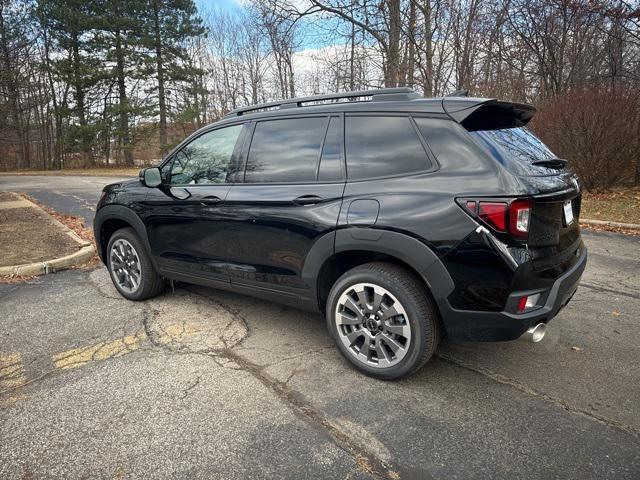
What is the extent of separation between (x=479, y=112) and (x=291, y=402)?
2.10 m

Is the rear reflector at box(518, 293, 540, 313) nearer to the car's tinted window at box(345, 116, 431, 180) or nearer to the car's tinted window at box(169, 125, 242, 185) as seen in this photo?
the car's tinted window at box(345, 116, 431, 180)

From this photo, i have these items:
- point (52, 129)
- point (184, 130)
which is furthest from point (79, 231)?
point (52, 129)

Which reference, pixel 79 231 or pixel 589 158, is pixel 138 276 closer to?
pixel 79 231

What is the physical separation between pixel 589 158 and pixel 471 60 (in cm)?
808

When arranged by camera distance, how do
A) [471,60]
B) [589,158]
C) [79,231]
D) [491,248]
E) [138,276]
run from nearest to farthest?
[491,248]
[138,276]
[79,231]
[589,158]
[471,60]

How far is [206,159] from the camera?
3732mm

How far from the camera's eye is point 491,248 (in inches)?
90.1

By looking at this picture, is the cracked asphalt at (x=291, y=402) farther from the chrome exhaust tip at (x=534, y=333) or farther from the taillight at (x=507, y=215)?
the taillight at (x=507, y=215)

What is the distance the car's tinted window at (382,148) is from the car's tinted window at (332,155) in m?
0.06

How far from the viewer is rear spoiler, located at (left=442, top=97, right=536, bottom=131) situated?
2518 mm

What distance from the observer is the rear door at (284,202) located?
9.51 ft

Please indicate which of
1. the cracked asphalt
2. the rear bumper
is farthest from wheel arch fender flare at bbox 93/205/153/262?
the rear bumper

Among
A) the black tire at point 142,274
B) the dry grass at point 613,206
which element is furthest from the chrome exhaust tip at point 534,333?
the dry grass at point 613,206

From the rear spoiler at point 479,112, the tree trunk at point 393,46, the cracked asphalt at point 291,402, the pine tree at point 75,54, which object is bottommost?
the cracked asphalt at point 291,402
